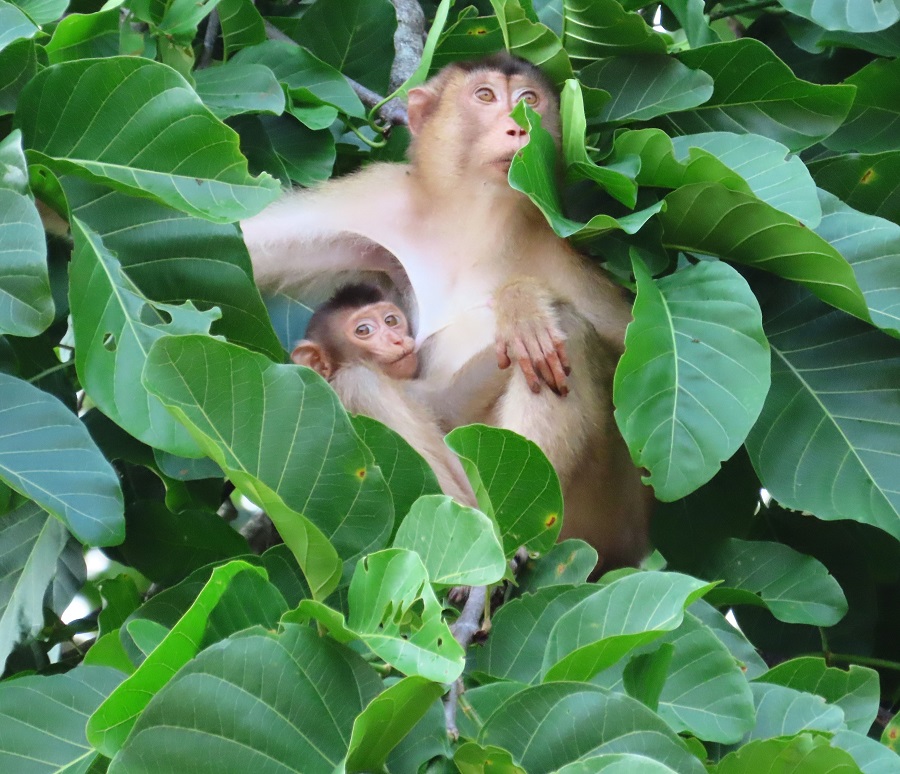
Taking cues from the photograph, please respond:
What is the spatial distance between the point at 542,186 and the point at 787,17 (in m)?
1.03

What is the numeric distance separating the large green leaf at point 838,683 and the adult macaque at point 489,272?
0.68 m

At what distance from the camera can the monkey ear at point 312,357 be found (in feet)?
8.58

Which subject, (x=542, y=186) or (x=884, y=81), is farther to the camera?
(x=884, y=81)

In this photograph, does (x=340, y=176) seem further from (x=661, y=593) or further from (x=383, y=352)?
(x=661, y=593)

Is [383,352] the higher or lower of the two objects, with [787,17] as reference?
lower

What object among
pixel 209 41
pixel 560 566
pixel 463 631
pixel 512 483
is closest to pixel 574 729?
pixel 463 631

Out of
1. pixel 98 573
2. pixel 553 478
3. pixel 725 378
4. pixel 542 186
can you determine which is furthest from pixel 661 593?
pixel 98 573

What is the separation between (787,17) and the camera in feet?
9.04

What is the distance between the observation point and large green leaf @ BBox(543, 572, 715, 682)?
1390 millimetres

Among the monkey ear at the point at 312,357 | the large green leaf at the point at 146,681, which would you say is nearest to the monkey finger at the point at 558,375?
the monkey ear at the point at 312,357

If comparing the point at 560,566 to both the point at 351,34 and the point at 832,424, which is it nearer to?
the point at 832,424

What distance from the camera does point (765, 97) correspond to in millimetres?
2432

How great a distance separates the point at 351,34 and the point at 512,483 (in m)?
1.52

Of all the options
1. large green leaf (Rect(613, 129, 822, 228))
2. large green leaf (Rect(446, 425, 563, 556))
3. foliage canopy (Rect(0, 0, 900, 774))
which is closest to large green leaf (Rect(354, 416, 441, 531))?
foliage canopy (Rect(0, 0, 900, 774))
